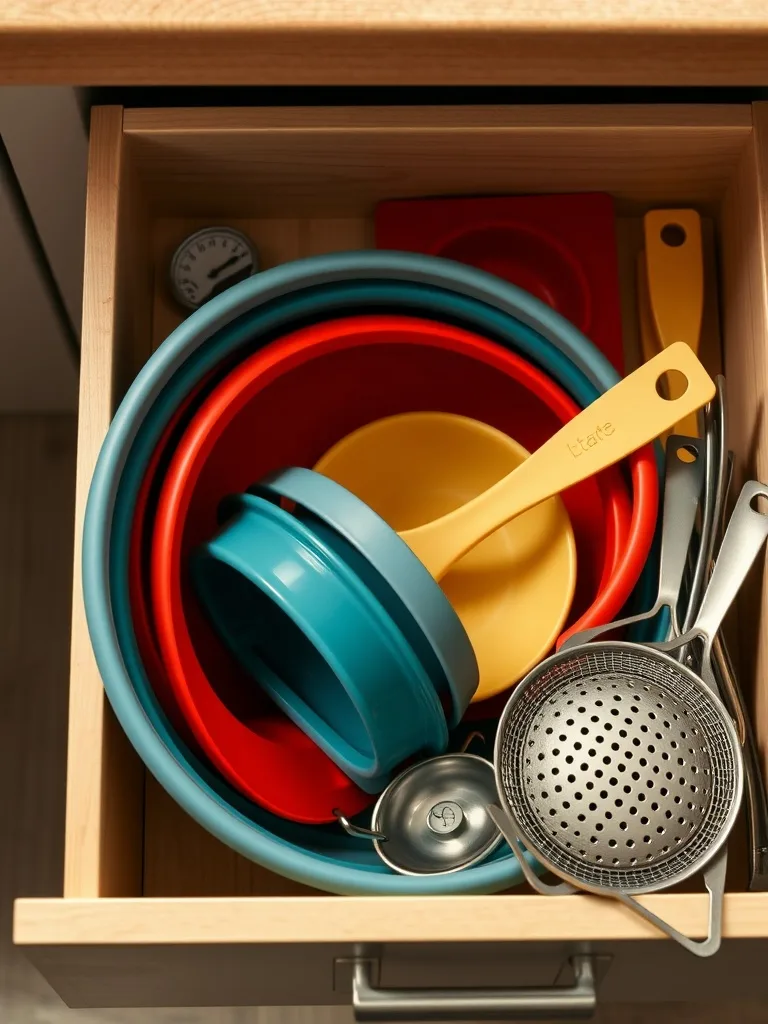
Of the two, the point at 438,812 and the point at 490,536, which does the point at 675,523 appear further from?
the point at 438,812

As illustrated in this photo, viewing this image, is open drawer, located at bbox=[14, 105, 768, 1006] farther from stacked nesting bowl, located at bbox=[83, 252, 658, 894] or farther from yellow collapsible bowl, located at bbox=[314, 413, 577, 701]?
yellow collapsible bowl, located at bbox=[314, 413, 577, 701]

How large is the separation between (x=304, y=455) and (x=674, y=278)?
305mm

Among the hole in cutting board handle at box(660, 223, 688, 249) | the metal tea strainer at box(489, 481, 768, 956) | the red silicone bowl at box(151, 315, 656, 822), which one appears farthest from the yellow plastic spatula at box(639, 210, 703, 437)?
the metal tea strainer at box(489, 481, 768, 956)

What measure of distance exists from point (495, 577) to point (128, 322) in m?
0.31

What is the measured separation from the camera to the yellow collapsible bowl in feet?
2.54

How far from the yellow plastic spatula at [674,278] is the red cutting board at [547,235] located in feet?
0.09

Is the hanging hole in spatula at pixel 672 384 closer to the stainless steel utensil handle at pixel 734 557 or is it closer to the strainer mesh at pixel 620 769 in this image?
the stainless steel utensil handle at pixel 734 557

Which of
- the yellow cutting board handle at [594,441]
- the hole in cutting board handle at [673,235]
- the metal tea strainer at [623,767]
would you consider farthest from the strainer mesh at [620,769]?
the hole in cutting board handle at [673,235]

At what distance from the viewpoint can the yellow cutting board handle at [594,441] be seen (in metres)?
0.71

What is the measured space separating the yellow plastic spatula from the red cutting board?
0.03 m

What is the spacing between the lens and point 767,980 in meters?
0.70

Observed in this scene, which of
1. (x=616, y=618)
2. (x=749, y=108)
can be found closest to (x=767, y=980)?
(x=616, y=618)

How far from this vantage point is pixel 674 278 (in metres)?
0.84

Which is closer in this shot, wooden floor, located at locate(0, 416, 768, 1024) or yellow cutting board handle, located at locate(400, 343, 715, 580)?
yellow cutting board handle, located at locate(400, 343, 715, 580)
